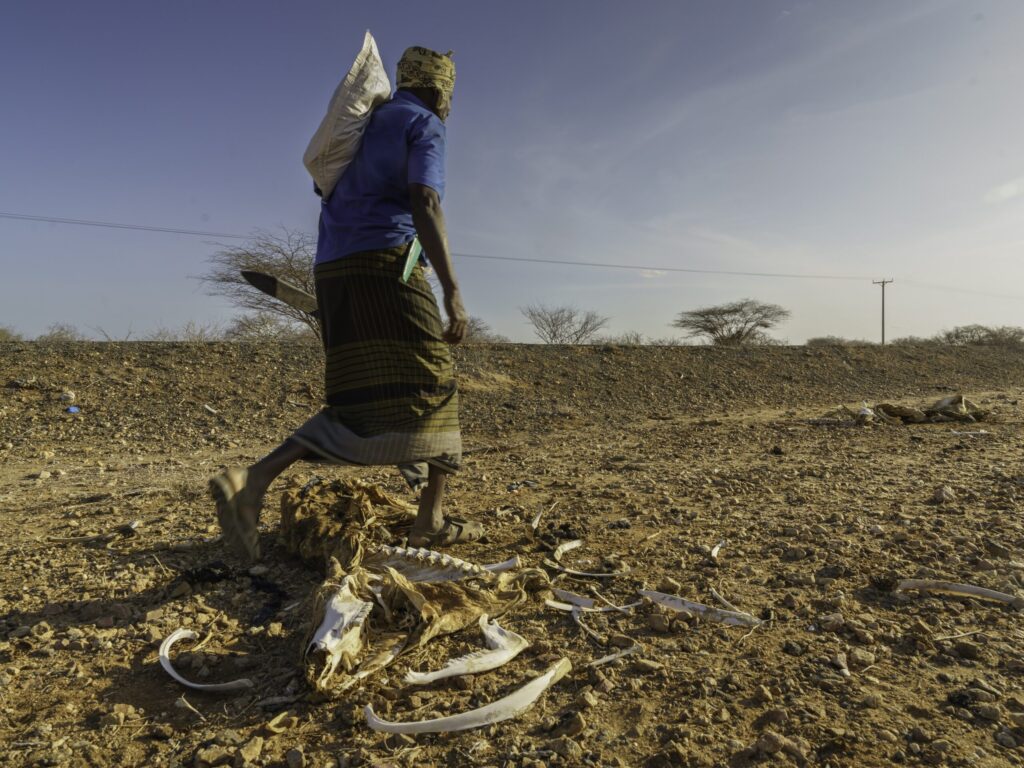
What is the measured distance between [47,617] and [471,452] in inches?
134

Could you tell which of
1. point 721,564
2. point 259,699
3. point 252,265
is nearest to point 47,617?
point 259,699

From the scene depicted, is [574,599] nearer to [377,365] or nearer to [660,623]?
[660,623]

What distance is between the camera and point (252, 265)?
14.7 meters

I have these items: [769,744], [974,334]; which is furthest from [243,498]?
[974,334]

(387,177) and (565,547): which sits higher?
(387,177)

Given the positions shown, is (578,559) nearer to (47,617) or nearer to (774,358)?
(47,617)

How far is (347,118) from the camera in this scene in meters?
2.29

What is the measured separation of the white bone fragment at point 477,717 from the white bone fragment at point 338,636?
16 cm

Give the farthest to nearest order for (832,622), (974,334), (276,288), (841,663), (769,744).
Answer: (974,334) → (276,288) → (832,622) → (841,663) → (769,744)

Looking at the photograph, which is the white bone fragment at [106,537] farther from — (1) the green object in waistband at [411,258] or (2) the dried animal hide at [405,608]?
(1) the green object in waistband at [411,258]

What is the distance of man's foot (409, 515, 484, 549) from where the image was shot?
2.53 meters

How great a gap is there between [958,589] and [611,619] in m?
1.11

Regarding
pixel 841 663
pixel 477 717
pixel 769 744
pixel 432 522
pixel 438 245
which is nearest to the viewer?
pixel 769 744

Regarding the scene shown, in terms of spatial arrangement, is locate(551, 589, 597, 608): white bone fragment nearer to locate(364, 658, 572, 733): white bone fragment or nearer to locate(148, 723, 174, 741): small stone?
locate(364, 658, 572, 733): white bone fragment
